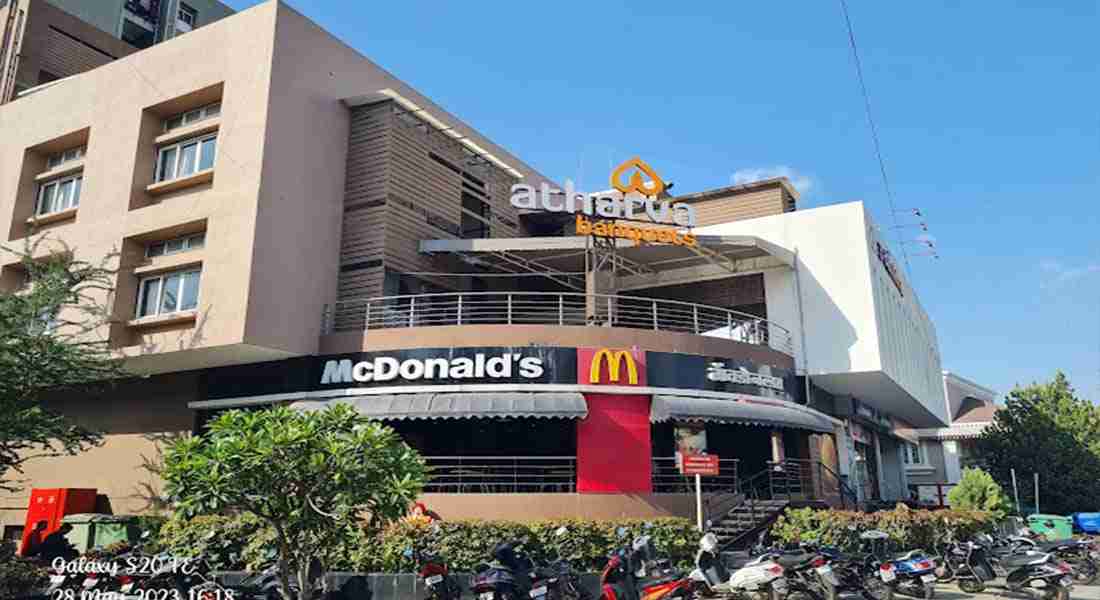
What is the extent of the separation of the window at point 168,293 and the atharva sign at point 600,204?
8423 mm

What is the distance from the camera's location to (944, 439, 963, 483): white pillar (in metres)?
42.3

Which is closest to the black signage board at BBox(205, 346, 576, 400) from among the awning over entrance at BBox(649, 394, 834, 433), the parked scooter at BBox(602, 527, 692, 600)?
the awning over entrance at BBox(649, 394, 834, 433)

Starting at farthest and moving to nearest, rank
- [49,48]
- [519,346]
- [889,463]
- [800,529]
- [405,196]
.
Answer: [889,463], [49,48], [405,196], [519,346], [800,529]

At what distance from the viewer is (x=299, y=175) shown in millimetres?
19062

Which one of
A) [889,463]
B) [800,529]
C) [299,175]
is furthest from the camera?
[889,463]

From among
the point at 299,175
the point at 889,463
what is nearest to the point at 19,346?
the point at 299,175

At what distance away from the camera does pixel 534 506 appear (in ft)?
53.3

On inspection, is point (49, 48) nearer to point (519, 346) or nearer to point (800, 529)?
point (519, 346)

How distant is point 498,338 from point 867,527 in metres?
8.77

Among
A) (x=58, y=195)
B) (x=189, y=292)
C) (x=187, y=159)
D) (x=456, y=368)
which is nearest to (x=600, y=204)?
(x=456, y=368)

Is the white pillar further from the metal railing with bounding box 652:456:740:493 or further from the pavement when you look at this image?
the pavement

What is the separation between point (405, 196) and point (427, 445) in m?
Result: 6.85

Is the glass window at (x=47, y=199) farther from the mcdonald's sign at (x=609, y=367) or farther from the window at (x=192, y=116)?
the mcdonald's sign at (x=609, y=367)

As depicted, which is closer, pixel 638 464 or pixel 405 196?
pixel 638 464
